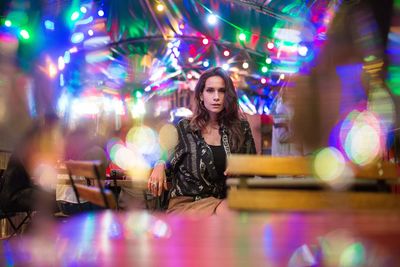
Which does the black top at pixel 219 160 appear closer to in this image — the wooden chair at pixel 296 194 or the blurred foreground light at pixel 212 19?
the wooden chair at pixel 296 194

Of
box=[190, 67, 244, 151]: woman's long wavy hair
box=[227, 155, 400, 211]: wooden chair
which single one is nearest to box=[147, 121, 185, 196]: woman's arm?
box=[190, 67, 244, 151]: woman's long wavy hair

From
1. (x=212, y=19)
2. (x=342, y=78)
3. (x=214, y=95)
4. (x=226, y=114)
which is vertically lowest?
(x=226, y=114)

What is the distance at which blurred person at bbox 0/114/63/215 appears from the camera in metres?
3.23

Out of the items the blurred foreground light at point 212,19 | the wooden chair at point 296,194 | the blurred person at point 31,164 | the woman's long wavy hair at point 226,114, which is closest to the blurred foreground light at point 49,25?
the blurred person at point 31,164

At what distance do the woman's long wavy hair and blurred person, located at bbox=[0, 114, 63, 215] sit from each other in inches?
46.5

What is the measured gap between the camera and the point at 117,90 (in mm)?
9086

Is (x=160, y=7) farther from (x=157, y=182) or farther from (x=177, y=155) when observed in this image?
(x=157, y=182)

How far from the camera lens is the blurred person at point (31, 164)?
323 cm

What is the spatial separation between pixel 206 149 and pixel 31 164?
1.84 metres

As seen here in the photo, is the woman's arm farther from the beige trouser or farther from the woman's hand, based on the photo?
the beige trouser

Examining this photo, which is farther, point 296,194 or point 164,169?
point 164,169

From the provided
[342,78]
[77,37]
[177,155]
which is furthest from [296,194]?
[77,37]

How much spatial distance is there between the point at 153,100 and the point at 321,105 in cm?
701

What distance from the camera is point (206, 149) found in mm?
2434
